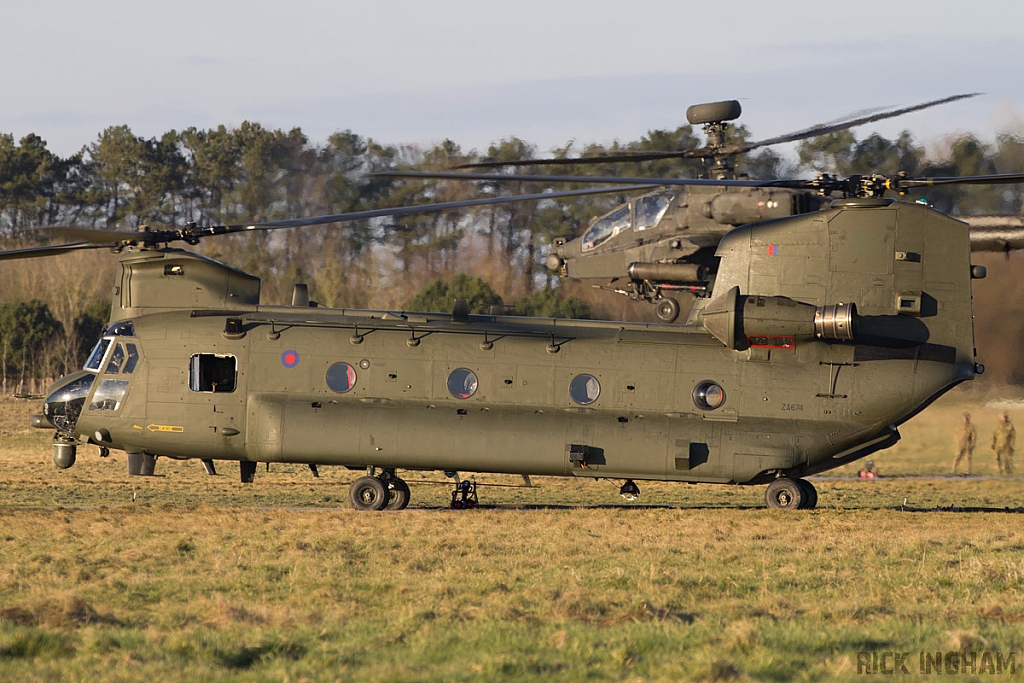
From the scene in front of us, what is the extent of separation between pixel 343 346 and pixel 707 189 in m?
9.05

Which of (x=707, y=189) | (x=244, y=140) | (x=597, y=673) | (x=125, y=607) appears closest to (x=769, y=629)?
(x=597, y=673)

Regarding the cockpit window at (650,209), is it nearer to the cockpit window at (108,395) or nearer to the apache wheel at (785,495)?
the apache wheel at (785,495)

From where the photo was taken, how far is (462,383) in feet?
58.9

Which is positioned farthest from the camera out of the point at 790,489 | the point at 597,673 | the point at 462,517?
the point at 790,489

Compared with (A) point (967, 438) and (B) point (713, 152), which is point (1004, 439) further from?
(B) point (713, 152)

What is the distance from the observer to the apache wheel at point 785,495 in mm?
18328

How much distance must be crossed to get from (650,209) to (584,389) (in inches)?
305

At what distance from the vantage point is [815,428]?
1769 centimetres

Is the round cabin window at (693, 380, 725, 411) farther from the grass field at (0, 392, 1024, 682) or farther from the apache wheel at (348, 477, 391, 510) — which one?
the apache wheel at (348, 477, 391, 510)

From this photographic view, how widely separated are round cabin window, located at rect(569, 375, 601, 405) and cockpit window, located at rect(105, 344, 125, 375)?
717 centimetres

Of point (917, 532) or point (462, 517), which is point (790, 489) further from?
point (462, 517)

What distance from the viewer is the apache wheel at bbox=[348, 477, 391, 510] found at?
18328mm

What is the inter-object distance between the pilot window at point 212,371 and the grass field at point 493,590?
1985 millimetres

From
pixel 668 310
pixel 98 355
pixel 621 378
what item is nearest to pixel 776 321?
pixel 621 378
